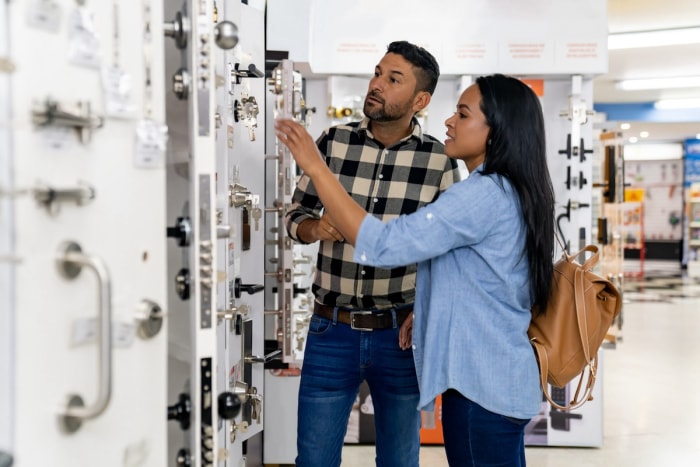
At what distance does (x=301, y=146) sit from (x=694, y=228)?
17.6 metres

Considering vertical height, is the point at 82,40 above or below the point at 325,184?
above

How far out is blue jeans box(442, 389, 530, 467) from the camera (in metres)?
1.83

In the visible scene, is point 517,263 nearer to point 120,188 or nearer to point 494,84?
point 494,84

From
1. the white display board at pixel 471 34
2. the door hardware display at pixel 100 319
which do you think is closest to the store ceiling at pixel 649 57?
the white display board at pixel 471 34

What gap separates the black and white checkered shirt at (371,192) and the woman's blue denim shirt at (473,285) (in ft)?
1.69

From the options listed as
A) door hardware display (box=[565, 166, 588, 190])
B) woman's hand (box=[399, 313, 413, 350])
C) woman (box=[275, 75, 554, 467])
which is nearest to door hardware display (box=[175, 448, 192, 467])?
woman (box=[275, 75, 554, 467])

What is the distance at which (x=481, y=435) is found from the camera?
6.02 feet

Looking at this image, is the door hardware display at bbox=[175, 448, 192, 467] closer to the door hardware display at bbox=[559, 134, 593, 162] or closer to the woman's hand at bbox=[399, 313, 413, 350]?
the woman's hand at bbox=[399, 313, 413, 350]

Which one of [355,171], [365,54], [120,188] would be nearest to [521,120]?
[355,171]

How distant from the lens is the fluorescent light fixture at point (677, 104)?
13.3 m

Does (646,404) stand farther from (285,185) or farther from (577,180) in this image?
(285,185)

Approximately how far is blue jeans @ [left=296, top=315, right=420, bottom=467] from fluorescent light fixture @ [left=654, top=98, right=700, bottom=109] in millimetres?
12634

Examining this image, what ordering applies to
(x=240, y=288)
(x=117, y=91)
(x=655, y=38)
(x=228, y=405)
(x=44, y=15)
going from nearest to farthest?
(x=44, y=15), (x=117, y=91), (x=228, y=405), (x=240, y=288), (x=655, y=38)

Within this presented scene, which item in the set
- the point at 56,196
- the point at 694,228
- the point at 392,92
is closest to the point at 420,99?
the point at 392,92
